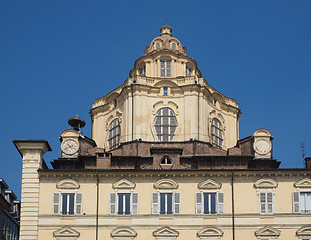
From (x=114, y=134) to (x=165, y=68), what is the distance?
1028 centimetres

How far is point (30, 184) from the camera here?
191 feet

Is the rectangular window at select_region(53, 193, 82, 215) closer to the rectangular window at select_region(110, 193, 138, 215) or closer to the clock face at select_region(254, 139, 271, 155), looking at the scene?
the rectangular window at select_region(110, 193, 138, 215)

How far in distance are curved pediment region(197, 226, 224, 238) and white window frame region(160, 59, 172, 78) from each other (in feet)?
83.9

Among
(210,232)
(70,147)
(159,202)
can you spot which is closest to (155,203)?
(159,202)

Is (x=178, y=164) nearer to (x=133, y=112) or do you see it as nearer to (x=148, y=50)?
(x=133, y=112)

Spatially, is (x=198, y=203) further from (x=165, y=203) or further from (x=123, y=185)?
(x=123, y=185)

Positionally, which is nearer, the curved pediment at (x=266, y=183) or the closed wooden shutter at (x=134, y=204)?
the closed wooden shutter at (x=134, y=204)

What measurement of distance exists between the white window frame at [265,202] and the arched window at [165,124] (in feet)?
55.9

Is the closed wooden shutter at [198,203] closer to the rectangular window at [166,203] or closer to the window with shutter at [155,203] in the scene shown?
the rectangular window at [166,203]

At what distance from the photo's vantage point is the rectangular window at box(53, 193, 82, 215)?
57438 mm

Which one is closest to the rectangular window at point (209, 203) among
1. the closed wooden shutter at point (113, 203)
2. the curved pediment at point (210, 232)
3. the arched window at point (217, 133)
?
the curved pediment at point (210, 232)

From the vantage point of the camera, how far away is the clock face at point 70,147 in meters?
65.4

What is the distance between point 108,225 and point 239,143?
58.8 ft

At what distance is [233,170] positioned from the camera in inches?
2295
